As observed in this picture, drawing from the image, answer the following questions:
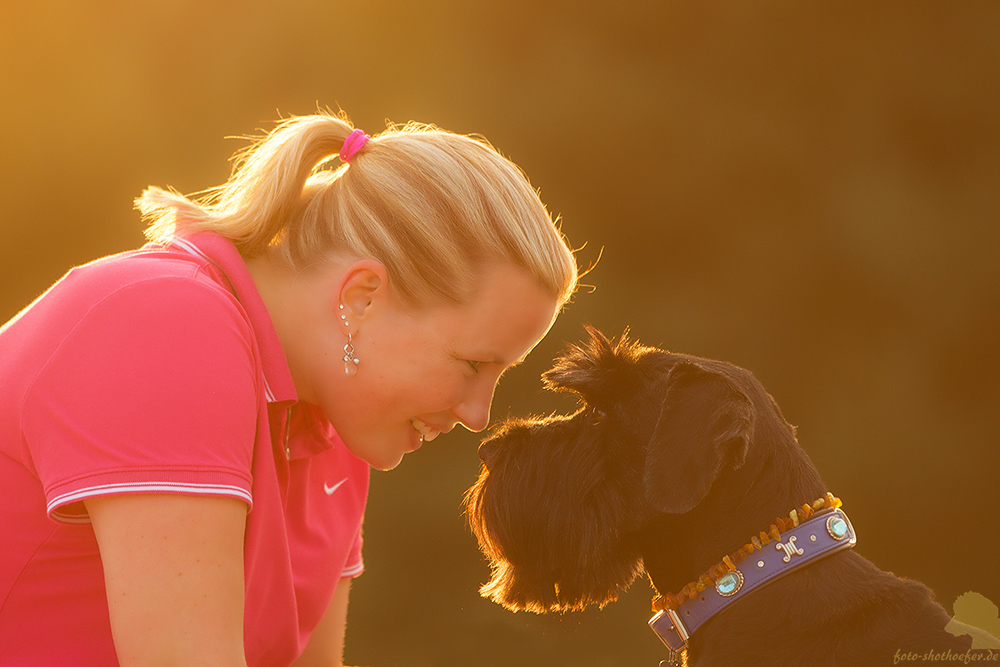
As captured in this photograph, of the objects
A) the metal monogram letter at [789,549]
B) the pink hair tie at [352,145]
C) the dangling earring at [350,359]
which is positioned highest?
the pink hair tie at [352,145]

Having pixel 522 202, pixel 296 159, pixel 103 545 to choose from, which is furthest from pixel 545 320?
pixel 103 545

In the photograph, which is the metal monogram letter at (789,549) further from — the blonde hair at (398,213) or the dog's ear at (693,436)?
the blonde hair at (398,213)

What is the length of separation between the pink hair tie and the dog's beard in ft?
2.44

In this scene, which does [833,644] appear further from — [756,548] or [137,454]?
[137,454]

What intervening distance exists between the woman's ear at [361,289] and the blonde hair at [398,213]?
0.10 feet

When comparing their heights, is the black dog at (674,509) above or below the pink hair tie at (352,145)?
below

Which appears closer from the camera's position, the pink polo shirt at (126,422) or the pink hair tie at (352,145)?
the pink polo shirt at (126,422)

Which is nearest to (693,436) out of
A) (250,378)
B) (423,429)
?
(423,429)

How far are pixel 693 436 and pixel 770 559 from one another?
0.84ft

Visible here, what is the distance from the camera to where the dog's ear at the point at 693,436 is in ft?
5.10

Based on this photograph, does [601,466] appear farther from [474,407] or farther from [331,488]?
[331,488]

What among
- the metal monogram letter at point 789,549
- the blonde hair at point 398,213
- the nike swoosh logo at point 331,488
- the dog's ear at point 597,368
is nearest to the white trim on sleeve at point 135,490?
the blonde hair at point 398,213

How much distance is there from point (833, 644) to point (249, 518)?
3.32 feet

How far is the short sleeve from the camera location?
1.19 m
